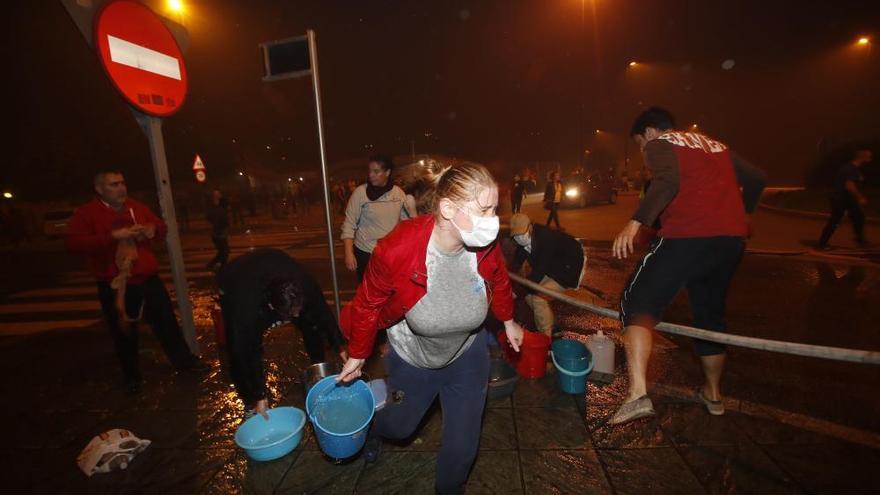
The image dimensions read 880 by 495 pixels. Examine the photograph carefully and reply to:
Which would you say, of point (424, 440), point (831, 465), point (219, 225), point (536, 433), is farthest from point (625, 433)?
point (219, 225)

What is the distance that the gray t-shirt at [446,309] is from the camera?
197cm

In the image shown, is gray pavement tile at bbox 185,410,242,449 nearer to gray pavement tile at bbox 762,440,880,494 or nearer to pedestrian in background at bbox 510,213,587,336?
pedestrian in background at bbox 510,213,587,336

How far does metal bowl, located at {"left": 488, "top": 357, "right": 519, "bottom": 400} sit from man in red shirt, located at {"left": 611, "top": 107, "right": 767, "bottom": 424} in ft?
2.65

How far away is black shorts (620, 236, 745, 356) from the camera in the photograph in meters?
2.70

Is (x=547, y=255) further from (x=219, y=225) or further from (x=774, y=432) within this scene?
(x=219, y=225)

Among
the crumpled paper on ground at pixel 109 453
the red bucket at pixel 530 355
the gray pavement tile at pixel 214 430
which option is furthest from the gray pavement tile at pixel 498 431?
A: the crumpled paper on ground at pixel 109 453

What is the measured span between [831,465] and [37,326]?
9358 millimetres

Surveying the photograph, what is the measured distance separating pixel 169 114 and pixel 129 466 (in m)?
2.98

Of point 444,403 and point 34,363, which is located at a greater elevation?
point 444,403

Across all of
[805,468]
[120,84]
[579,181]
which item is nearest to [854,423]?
[805,468]

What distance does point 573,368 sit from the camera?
134 inches

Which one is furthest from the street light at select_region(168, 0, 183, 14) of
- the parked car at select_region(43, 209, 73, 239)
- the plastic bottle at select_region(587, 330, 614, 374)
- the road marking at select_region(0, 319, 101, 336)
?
the parked car at select_region(43, 209, 73, 239)

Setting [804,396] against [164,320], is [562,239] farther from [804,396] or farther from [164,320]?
[164,320]

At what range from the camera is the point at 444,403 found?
2221 mm
